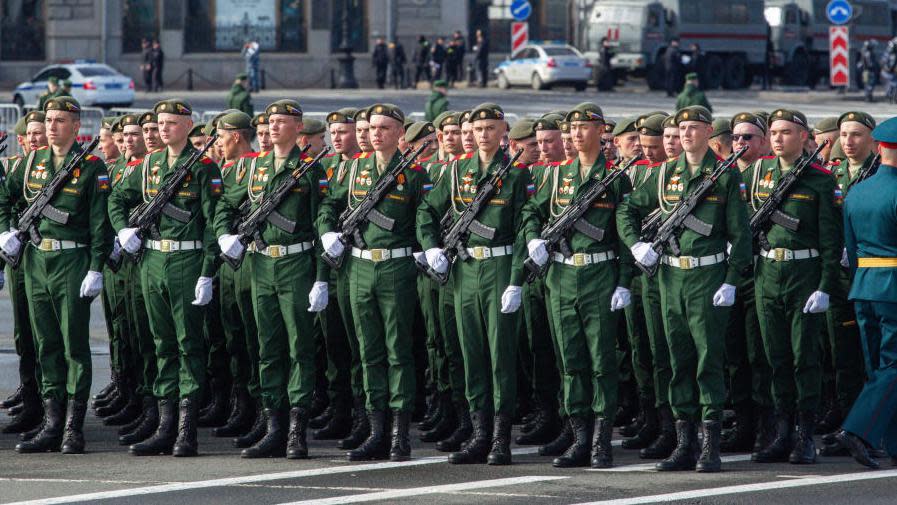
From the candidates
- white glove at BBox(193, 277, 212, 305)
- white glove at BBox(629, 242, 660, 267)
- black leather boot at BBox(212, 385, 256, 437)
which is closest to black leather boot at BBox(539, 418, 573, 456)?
white glove at BBox(629, 242, 660, 267)

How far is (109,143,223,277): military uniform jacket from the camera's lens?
11141mm

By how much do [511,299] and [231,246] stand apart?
174 centimetres

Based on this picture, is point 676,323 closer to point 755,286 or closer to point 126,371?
point 755,286

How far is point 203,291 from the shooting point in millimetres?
10930

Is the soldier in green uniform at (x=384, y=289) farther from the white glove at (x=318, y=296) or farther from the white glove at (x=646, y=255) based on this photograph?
the white glove at (x=646, y=255)

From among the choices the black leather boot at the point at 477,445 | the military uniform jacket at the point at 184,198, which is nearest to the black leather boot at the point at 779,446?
the black leather boot at the point at 477,445

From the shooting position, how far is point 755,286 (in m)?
10.9

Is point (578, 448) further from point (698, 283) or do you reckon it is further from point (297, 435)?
point (297, 435)

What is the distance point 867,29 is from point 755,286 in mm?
44760

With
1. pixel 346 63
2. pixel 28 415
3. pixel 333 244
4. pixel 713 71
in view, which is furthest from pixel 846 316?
pixel 713 71

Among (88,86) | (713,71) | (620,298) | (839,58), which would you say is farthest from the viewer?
(713,71)

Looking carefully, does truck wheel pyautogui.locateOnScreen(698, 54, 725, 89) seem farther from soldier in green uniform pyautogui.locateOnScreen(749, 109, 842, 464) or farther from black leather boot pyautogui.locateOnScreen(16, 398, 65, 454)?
black leather boot pyautogui.locateOnScreen(16, 398, 65, 454)

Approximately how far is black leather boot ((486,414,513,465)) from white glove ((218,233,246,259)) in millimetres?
1829

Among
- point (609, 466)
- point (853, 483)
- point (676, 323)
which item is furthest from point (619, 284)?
point (853, 483)
